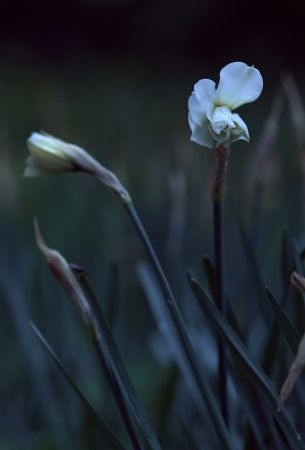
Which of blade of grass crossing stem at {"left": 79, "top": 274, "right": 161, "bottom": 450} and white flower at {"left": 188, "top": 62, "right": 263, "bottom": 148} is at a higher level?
white flower at {"left": 188, "top": 62, "right": 263, "bottom": 148}

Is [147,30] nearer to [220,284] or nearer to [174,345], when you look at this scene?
[174,345]

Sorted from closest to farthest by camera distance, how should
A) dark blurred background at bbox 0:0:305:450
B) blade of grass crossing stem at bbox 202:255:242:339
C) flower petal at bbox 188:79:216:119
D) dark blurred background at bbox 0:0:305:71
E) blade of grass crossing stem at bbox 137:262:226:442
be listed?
flower petal at bbox 188:79:216:119, blade of grass crossing stem at bbox 202:255:242:339, blade of grass crossing stem at bbox 137:262:226:442, dark blurred background at bbox 0:0:305:450, dark blurred background at bbox 0:0:305:71

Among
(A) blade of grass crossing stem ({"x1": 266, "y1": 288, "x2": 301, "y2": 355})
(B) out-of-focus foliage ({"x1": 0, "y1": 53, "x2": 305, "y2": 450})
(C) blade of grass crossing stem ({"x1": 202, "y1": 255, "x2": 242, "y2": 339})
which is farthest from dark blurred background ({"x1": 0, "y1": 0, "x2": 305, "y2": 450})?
(A) blade of grass crossing stem ({"x1": 266, "y1": 288, "x2": 301, "y2": 355})

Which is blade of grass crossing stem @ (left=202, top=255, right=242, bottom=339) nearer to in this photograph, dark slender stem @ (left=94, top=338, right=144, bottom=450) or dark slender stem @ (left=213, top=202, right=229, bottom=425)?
dark slender stem @ (left=213, top=202, right=229, bottom=425)

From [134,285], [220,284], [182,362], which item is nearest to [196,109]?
[220,284]

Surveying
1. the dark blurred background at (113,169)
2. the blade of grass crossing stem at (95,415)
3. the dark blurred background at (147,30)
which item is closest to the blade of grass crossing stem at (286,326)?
the blade of grass crossing stem at (95,415)

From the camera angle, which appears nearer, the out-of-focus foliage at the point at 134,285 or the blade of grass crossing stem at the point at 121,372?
the blade of grass crossing stem at the point at 121,372

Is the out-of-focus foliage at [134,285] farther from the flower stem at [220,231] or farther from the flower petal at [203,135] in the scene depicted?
the flower petal at [203,135]

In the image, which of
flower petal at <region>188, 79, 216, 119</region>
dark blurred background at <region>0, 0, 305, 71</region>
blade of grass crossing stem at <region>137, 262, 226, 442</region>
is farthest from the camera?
dark blurred background at <region>0, 0, 305, 71</region>
